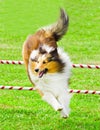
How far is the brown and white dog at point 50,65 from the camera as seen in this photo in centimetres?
746

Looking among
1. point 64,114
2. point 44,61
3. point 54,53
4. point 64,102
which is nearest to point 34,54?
point 44,61

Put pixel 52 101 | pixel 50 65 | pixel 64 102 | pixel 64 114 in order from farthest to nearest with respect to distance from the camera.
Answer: pixel 64 114 < pixel 64 102 < pixel 52 101 < pixel 50 65

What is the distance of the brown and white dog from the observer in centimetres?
746

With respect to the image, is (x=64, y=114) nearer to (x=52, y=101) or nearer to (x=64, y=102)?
(x=64, y=102)

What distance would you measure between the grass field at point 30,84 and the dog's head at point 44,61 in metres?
1.01

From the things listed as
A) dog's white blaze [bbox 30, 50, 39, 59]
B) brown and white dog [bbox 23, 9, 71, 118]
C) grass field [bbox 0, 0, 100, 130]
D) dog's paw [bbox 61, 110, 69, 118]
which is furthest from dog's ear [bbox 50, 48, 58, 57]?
grass field [bbox 0, 0, 100, 130]

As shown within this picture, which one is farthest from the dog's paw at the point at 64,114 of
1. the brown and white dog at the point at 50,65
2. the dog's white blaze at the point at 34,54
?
the dog's white blaze at the point at 34,54

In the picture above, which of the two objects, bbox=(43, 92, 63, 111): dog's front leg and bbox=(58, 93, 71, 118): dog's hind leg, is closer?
bbox=(43, 92, 63, 111): dog's front leg

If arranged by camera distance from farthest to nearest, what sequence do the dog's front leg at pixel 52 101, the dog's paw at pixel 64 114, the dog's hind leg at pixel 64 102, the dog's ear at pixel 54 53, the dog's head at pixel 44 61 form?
1. the dog's paw at pixel 64 114
2. the dog's hind leg at pixel 64 102
3. the dog's front leg at pixel 52 101
4. the dog's ear at pixel 54 53
5. the dog's head at pixel 44 61

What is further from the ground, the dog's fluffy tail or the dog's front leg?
the dog's fluffy tail

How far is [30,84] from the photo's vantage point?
11.5 meters

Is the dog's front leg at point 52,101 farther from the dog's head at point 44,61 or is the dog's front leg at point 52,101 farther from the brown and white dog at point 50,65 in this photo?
the dog's head at point 44,61

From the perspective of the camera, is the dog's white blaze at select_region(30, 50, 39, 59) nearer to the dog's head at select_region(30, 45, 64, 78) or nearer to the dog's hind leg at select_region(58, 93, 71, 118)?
the dog's head at select_region(30, 45, 64, 78)

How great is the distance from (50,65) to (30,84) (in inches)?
156
